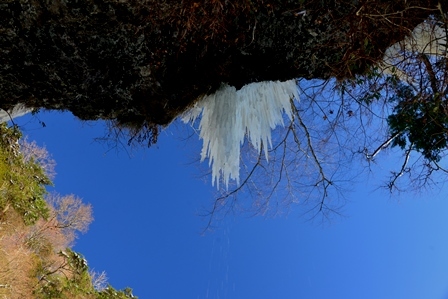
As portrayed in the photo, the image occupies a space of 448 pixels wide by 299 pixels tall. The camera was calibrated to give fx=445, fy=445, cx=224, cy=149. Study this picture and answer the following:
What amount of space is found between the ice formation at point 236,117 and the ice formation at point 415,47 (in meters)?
0.97

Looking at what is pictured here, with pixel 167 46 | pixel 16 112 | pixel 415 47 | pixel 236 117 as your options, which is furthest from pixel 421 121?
pixel 16 112

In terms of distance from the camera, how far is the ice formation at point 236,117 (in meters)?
3.95

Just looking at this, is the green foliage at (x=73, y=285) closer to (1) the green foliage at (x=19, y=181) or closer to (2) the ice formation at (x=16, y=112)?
(1) the green foliage at (x=19, y=181)

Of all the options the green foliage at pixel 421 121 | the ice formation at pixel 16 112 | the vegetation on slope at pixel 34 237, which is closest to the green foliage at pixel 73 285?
the vegetation on slope at pixel 34 237

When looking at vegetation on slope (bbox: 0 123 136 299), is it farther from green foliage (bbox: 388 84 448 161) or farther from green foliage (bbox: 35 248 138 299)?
green foliage (bbox: 388 84 448 161)

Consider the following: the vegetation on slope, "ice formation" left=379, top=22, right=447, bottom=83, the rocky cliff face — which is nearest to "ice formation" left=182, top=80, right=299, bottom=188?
the rocky cliff face

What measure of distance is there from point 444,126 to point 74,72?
113 inches

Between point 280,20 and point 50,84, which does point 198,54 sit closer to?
point 280,20

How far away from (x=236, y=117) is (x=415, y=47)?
1.59 m

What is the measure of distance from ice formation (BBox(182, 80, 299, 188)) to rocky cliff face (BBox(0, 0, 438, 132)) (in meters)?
0.38

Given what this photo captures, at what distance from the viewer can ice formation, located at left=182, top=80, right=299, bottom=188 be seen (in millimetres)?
3951

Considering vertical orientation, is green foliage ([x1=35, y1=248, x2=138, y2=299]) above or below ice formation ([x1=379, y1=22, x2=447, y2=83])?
above

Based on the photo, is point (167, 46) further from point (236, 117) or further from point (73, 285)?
point (73, 285)

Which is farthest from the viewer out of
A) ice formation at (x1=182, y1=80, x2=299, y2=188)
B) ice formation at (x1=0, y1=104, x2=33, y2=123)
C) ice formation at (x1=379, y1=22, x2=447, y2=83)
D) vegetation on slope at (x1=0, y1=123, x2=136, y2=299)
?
vegetation on slope at (x1=0, y1=123, x2=136, y2=299)
